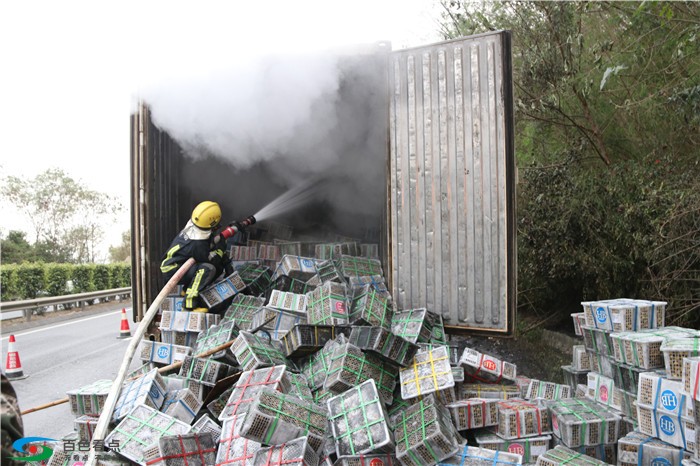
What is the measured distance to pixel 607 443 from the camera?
4688 millimetres

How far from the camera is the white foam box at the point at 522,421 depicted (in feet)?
15.3

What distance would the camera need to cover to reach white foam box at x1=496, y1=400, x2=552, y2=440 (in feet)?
15.3

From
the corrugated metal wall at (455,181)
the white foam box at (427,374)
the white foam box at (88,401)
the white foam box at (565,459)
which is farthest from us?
the corrugated metal wall at (455,181)

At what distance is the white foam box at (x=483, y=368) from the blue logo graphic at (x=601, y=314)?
103cm

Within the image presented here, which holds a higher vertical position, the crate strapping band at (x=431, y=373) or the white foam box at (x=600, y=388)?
the crate strapping band at (x=431, y=373)

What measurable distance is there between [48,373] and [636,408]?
27.4ft

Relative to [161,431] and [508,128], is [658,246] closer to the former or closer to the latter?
[508,128]

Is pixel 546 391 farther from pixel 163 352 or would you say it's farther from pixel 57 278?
pixel 57 278

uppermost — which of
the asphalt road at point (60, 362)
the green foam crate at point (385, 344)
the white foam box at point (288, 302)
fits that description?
the white foam box at point (288, 302)

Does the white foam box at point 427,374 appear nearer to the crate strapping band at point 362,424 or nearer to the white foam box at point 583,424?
the crate strapping band at point 362,424

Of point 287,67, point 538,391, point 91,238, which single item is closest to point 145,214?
point 287,67

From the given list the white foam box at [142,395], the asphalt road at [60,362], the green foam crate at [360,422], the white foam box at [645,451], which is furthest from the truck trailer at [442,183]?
the white foam box at [142,395]

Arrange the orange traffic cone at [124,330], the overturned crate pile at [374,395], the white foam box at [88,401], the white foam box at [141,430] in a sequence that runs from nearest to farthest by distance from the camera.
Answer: the overturned crate pile at [374,395] < the white foam box at [141,430] < the white foam box at [88,401] < the orange traffic cone at [124,330]

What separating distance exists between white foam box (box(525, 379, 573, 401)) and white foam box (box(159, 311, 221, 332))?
363 cm
